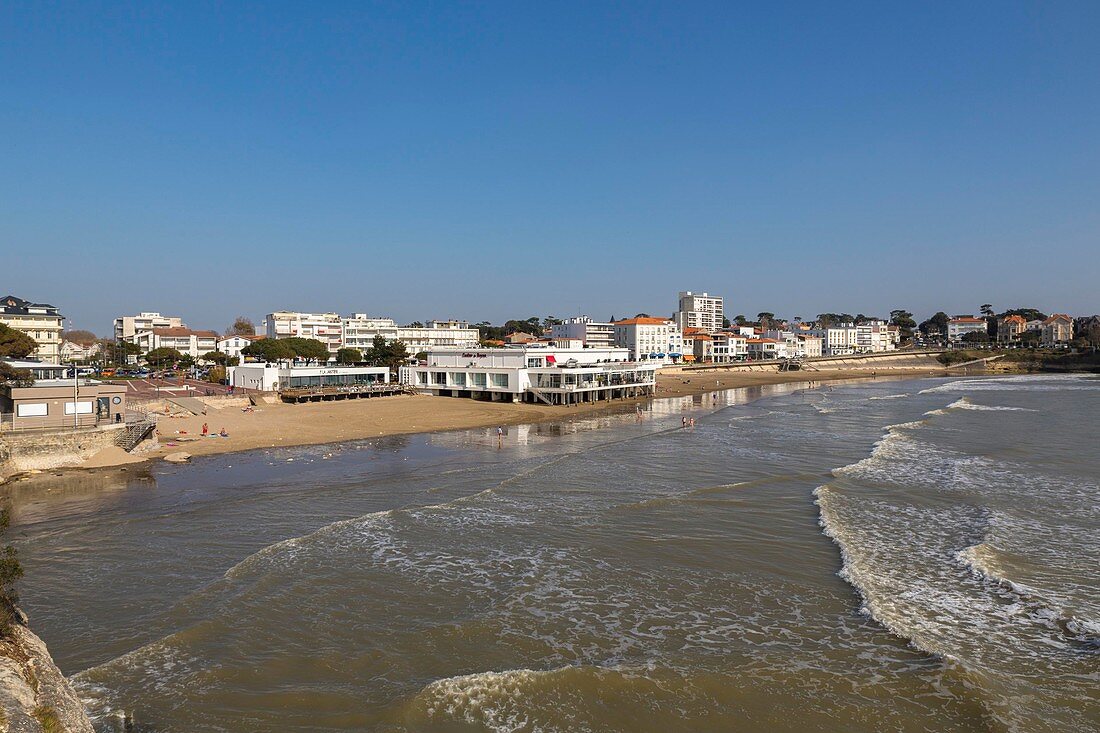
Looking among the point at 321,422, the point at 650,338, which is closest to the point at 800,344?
the point at 650,338

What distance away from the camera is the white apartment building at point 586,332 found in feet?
396

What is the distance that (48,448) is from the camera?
27.4 meters

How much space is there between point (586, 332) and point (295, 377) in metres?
74.0

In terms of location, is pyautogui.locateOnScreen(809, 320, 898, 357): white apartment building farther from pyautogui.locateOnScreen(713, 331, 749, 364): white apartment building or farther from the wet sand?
the wet sand

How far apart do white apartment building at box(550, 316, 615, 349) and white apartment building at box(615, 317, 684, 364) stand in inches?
143

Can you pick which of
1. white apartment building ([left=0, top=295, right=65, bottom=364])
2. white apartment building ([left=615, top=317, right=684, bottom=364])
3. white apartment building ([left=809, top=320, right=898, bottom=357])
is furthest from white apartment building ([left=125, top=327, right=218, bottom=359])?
white apartment building ([left=809, top=320, right=898, bottom=357])

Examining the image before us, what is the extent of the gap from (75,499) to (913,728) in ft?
84.8

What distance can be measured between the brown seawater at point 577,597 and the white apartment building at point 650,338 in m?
92.6

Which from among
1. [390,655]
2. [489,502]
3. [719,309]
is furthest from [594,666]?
[719,309]

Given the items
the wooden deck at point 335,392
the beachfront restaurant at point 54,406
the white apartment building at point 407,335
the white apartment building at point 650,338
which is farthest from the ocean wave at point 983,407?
the white apartment building at point 407,335

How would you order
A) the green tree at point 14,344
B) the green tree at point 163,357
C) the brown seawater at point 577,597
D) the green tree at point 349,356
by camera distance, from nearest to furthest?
1. the brown seawater at point 577,597
2. the green tree at point 14,344
3. the green tree at point 349,356
4. the green tree at point 163,357

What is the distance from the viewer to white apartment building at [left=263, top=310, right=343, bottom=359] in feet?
365

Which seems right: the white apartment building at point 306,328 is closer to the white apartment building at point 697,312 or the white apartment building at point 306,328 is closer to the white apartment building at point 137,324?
the white apartment building at point 137,324

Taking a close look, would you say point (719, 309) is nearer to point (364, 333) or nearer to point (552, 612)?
point (364, 333)
